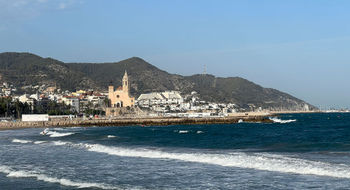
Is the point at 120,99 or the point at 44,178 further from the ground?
the point at 120,99

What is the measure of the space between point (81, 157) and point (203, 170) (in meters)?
10.6

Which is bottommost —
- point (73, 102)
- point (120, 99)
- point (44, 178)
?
point (44, 178)

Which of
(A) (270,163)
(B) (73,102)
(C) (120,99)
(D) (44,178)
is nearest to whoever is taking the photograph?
(D) (44,178)

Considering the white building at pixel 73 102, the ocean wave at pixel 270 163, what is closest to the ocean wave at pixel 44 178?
the ocean wave at pixel 270 163

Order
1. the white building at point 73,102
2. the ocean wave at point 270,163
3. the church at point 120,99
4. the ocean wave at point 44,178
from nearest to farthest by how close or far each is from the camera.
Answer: the ocean wave at point 44,178
the ocean wave at point 270,163
the white building at point 73,102
the church at point 120,99

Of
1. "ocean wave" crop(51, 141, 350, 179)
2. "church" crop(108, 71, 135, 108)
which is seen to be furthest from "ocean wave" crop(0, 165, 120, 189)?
"church" crop(108, 71, 135, 108)

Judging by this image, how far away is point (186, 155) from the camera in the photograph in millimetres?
31219

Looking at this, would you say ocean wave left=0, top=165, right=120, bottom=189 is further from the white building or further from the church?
the church

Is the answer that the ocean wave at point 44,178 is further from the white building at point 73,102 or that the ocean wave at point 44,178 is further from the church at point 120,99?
the church at point 120,99

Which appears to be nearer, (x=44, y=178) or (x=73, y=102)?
(x=44, y=178)

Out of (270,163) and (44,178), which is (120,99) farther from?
(44,178)

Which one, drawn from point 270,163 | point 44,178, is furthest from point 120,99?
point 44,178

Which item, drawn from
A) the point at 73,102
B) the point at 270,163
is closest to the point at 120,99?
the point at 73,102

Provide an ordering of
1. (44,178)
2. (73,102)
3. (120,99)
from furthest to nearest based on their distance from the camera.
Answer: (120,99), (73,102), (44,178)
